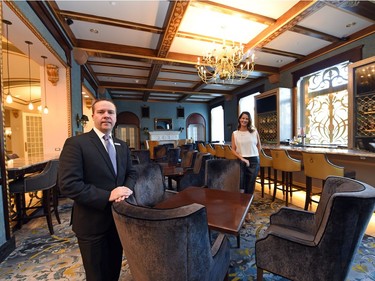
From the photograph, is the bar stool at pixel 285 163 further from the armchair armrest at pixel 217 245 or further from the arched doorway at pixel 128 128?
the arched doorway at pixel 128 128

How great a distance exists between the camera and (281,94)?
5.76 m

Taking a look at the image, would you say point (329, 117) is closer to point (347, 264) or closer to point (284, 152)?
point (284, 152)

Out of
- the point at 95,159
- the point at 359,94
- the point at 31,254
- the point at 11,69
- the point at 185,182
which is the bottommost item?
the point at 31,254

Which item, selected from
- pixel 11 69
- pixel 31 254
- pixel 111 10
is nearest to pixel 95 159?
pixel 31 254

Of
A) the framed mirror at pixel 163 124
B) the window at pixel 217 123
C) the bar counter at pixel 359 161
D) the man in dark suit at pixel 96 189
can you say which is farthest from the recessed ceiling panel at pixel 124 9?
the framed mirror at pixel 163 124

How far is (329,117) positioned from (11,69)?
9.04 metres

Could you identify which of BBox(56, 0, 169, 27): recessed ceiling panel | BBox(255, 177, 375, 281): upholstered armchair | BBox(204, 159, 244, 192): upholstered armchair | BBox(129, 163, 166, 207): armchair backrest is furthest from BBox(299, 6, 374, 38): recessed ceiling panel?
BBox(129, 163, 166, 207): armchair backrest

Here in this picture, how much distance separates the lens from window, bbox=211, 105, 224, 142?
11570 mm

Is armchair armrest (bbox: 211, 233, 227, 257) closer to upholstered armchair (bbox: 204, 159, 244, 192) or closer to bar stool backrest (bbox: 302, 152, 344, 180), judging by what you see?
upholstered armchair (bbox: 204, 159, 244, 192)

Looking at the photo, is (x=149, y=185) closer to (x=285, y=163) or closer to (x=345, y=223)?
(x=345, y=223)

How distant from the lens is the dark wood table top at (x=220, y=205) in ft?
4.15

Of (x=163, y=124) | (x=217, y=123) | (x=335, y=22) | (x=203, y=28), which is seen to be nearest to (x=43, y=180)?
(x=203, y=28)

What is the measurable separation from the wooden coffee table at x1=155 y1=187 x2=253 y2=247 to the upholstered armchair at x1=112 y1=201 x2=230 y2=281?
34 centimetres

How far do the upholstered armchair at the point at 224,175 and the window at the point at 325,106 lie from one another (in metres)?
3.32
